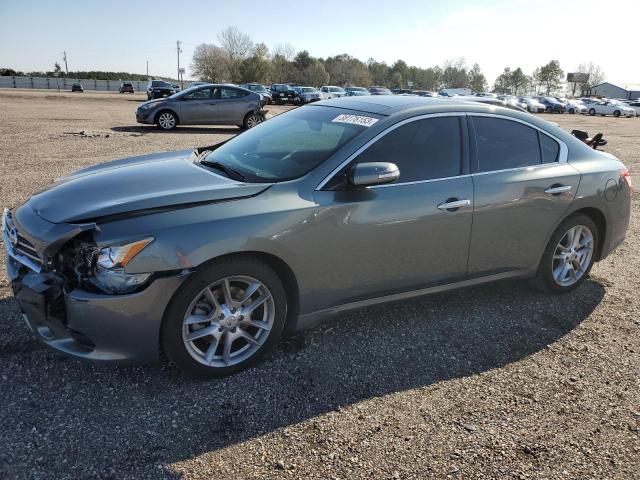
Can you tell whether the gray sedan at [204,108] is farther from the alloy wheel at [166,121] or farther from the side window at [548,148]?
the side window at [548,148]

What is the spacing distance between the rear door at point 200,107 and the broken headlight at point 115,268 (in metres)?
15.1

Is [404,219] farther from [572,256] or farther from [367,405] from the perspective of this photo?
[572,256]

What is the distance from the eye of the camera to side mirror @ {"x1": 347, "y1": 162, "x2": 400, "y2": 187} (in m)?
3.24

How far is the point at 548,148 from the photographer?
171 inches

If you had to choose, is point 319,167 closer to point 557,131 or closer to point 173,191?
point 173,191

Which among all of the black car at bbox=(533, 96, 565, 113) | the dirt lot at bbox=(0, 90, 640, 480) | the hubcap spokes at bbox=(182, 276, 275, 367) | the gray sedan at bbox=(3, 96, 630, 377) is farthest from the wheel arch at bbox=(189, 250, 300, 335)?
the black car at bbox=(533, 96, 565, 113)

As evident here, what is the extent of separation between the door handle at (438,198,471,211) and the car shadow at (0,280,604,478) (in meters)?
0.93

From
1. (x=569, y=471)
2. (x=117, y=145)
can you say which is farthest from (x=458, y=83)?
(x=569, y=471)

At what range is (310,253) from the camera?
323 centimetres

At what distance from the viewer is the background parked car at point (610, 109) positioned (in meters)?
49.8

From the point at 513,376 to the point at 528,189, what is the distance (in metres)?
1.49

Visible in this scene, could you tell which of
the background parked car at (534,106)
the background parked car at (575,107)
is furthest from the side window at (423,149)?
the background parked car at (575,107)

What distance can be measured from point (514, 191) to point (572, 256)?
1.08 m

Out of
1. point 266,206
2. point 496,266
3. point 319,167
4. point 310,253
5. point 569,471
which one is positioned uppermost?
point 319,167
